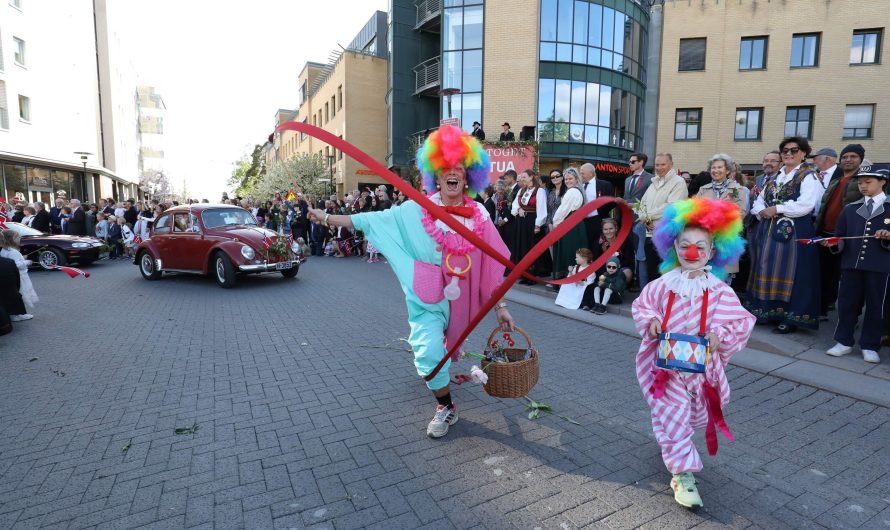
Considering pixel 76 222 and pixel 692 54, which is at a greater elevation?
pixel 692 54

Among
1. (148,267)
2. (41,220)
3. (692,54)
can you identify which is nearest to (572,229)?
(148,267)

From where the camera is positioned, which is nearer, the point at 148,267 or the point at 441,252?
the point at 441,252

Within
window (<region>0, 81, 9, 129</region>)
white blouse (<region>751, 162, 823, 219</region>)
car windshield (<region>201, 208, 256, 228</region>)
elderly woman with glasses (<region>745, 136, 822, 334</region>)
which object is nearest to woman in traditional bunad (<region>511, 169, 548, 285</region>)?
elderly woman with glasses (<region>745, 136, 822, 334</region>)

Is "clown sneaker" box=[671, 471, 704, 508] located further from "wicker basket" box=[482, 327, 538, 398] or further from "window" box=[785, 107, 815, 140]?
"window" box=[785, 107, 815, 140]

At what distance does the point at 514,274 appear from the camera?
271cm

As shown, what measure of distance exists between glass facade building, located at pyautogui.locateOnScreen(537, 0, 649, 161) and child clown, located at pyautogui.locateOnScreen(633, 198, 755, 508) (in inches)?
876

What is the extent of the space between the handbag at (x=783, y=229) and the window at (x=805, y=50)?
25.6 meters

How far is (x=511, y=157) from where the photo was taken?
13.2 metres

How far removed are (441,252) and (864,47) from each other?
31595mm

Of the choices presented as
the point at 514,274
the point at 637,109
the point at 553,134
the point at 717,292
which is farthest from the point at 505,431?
the point at 637,109

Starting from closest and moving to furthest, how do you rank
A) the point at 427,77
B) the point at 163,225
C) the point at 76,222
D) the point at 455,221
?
the point at 455,221 < the point at 163,225 < the point at 76,222 < the point at 427,77

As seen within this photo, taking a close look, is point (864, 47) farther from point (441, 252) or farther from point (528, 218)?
point (441, 252)

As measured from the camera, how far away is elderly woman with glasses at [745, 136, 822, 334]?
5535mm

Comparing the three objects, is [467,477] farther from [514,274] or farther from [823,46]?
[823,46]
